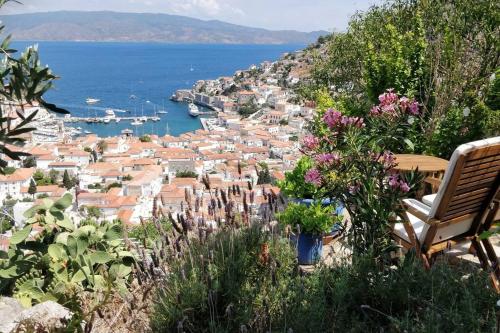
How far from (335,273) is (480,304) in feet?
1.93

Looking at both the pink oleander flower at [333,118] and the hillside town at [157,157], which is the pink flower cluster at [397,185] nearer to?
the pink oleander flower at [333,118]

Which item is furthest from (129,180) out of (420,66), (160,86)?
(160,86)

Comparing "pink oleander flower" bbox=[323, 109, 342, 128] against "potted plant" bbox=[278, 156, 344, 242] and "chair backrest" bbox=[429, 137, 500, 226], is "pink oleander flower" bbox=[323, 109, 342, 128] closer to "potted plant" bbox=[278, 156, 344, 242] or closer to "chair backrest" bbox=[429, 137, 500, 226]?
"chair backrest" bbox=[429, 137, 500, 226]

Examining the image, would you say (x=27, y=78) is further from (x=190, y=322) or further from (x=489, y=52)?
(x=489, y=52)

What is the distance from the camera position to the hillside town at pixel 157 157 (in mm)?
32500

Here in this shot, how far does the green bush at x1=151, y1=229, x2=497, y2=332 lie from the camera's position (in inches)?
69.7

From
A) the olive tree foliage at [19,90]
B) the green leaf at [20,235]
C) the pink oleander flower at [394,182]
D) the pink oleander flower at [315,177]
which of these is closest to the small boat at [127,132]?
the green leaf at [20,235]

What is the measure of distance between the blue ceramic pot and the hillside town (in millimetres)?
19330

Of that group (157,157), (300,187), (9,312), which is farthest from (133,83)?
(9,312)

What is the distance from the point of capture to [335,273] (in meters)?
2.12

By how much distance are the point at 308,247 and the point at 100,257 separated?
121 cm

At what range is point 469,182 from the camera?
2162 mm

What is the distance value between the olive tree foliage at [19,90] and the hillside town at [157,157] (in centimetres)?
2093

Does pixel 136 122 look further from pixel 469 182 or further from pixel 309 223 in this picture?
pixel 469 182
